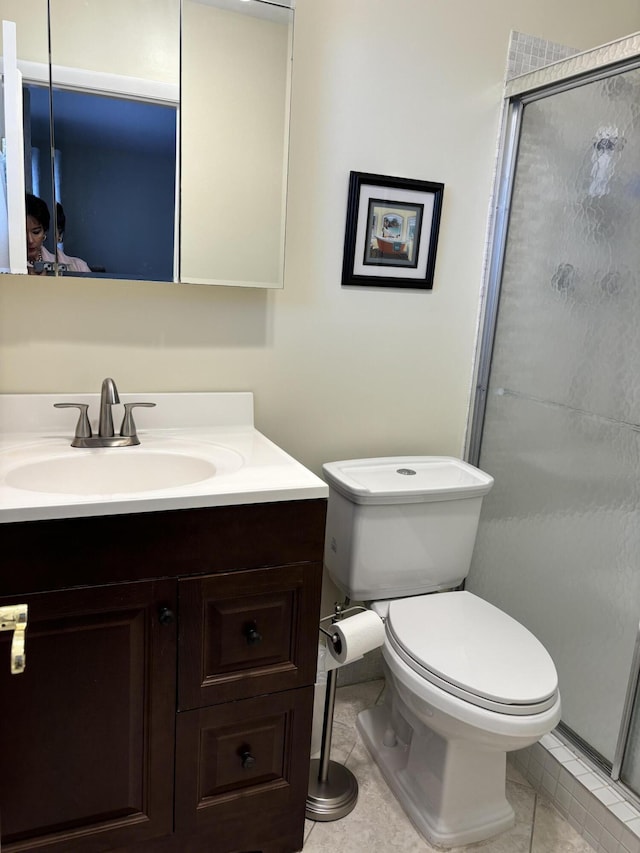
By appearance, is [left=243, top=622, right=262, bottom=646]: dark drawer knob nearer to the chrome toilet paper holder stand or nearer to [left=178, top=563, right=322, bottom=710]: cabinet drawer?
[left=178, top=563, right=322, bottom=710]: cabinet drawer

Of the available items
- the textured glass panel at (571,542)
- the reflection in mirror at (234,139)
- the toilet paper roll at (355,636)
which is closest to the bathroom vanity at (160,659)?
the toilet paper roll at (355,636)

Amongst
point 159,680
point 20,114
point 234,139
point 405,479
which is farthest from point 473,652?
point 20,114

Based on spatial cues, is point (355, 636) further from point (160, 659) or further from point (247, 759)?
point (160, 659)

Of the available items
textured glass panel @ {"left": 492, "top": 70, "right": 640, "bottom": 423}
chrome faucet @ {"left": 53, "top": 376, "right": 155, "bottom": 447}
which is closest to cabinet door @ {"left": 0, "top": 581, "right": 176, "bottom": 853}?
chrome faucet @ {"left": 53, "top": 376, "right": 155, "bottom": 447}

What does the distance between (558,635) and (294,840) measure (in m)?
0.90

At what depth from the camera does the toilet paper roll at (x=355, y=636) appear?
4.64 feet

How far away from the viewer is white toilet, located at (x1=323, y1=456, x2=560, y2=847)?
4.45ft

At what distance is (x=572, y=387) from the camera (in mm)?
1734

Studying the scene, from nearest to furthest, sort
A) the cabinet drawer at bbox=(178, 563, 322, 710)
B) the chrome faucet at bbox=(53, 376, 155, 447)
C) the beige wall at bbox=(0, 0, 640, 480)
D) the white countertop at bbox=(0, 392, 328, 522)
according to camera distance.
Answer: the white countertop at bbox=(0, 392, 328, 522), the cabinet drawer at bbox=(178, 563, 322, 710), the chrome faucet at bbox=(53, 376, 155, 447), the beige wall at bbox=(0, 0, 640, 480)

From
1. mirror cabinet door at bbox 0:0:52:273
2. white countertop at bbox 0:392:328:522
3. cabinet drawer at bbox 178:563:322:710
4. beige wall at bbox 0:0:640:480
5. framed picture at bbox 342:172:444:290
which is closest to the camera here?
white countertop at bbox 0:392:328:522

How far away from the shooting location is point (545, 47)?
1888 millimetres

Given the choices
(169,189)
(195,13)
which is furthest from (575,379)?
(195,13)

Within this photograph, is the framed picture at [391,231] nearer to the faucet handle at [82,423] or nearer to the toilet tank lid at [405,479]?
the toilet tank lid at [405,479]

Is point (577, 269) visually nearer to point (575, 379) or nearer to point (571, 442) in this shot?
point (575, 379)
